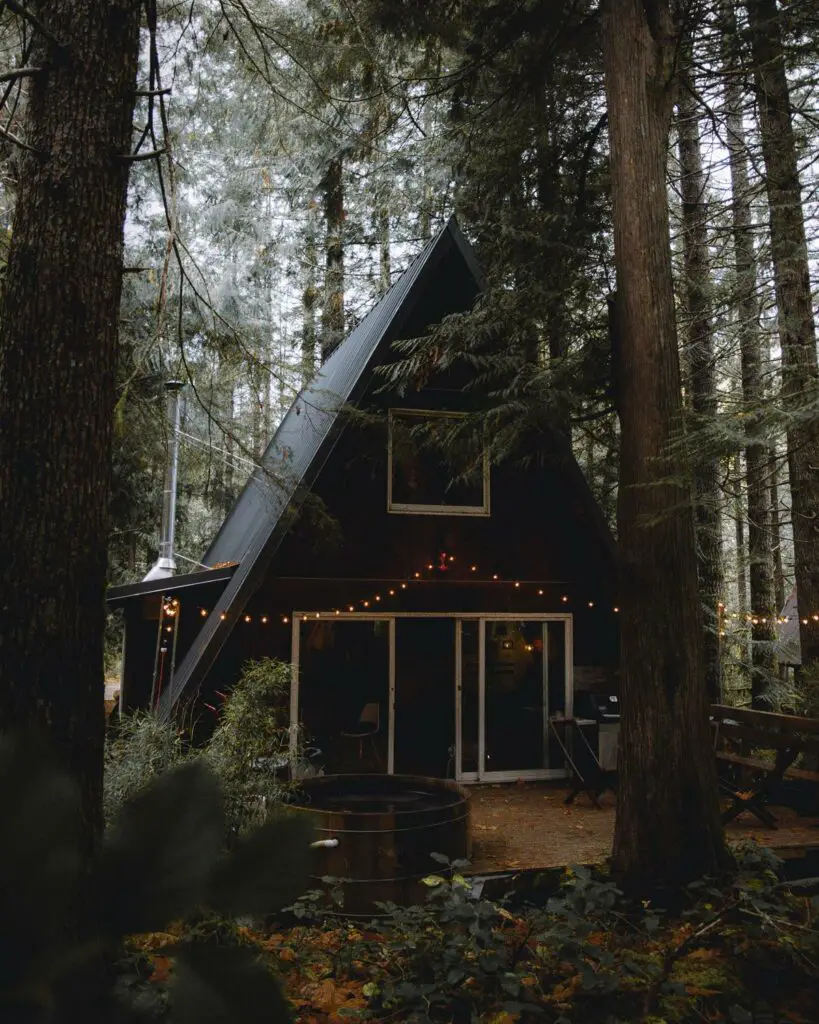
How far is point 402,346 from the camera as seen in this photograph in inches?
346

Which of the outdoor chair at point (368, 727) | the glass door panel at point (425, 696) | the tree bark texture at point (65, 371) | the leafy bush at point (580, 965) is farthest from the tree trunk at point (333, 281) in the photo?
the leafy bush at point (580, 965)

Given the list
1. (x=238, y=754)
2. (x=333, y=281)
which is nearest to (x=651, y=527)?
(x=238, y=754)

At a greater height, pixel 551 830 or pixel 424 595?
pixel 424 595

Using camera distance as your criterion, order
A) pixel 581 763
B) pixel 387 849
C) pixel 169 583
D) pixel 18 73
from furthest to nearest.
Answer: pixel 581 763 → pixel 169 583 → pixel 387 849 → pixel 18 73

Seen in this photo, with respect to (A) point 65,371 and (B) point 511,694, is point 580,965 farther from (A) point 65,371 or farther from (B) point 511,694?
(B) point 511,694

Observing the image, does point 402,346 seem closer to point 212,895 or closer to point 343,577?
point 343,577

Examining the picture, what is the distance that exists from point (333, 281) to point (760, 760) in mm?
13635

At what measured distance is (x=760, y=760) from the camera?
27.6 ft

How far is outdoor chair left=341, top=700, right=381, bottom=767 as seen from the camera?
9953 mm

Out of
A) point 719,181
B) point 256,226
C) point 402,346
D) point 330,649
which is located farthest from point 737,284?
point 256,226

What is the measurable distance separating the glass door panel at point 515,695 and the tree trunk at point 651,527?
4.85 m

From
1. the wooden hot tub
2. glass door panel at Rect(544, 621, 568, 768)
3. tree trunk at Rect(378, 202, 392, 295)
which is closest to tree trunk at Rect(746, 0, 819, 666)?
glass door panel at Rect(544, 621, 568, 768)

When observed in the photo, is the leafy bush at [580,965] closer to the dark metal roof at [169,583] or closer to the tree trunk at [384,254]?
the dark metal roof at [169,583]

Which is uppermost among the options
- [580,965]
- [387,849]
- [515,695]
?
[515,695]
